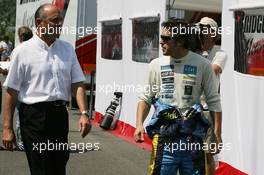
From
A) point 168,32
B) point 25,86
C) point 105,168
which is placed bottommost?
point 105,168

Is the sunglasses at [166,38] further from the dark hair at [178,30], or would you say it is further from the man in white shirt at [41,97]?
the man in white shirt at [41,97]

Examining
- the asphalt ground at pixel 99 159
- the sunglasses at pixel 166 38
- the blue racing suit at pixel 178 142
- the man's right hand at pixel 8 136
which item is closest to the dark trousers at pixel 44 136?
the man's right hand at pixel 8 136

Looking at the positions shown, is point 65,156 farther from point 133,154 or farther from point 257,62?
point 133,154

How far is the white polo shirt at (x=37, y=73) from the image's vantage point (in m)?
5.78

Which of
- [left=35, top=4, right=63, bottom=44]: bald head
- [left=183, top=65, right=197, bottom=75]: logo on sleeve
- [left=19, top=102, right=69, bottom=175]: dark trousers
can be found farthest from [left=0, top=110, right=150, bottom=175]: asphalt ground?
[left=183, top=65, right=197, bottom=75]: logo on sleeve

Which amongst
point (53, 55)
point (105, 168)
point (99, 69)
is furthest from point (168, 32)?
point (99, 69)

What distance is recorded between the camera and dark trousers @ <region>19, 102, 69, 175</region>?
5.76 metres

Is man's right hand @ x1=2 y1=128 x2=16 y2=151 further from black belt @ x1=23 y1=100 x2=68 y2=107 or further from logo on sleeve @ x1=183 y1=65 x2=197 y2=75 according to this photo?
logo on sleeve @ x1=183 y1=65 x2=197 y2=75

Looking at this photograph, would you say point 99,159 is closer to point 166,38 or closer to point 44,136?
point 44,136

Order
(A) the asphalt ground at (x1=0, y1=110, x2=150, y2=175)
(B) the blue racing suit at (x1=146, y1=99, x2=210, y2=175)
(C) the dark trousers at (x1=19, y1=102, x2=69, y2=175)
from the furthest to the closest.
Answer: (A) the asphalt ground at (x1=0, y1=110, x2=150, y2=175)
(C) the dark trousers at (x1=19, y1=102, x2=69, y2=175)
(B) the blue racing suit at (x1=146, y1=99, x2=210, y2=175)

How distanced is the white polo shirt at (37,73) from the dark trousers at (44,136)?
0.09 metres

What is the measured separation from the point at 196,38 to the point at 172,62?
25.9 inches

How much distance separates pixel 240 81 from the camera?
8.05m

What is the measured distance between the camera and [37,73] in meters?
5.78
